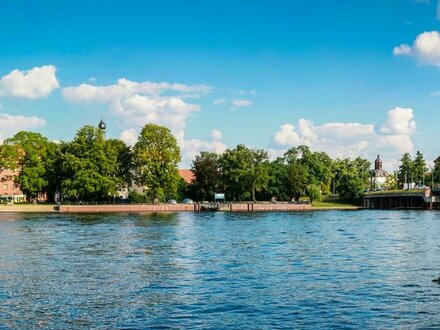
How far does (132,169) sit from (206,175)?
2064 cm

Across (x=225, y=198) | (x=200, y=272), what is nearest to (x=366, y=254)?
(x=200, y=272)

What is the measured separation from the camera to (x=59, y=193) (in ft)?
516

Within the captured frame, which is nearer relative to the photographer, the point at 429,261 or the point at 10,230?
the point at 429,261

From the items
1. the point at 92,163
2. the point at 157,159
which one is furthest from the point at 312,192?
the point at 92,163

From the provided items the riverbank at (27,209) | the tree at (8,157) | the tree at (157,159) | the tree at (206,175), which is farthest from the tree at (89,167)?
the tree at (206,175)

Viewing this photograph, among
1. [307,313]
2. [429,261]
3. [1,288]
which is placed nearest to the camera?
[307,313]

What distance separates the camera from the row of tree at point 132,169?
456ft

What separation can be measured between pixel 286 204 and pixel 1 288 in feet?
437

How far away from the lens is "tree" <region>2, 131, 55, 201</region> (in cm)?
14250

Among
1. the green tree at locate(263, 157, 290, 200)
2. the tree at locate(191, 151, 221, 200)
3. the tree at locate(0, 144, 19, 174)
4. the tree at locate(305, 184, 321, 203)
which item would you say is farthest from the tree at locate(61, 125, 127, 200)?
the tree at locate(305, 184, 321, 203)

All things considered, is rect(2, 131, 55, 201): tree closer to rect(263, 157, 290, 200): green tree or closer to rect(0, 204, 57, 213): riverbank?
rect(0, 204, 57, 213): riverbank

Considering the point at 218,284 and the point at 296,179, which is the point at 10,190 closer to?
the point at 296,179

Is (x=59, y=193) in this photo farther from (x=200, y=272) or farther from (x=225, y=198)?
(x=200, y=272)

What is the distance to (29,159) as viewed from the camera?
14438 cm
